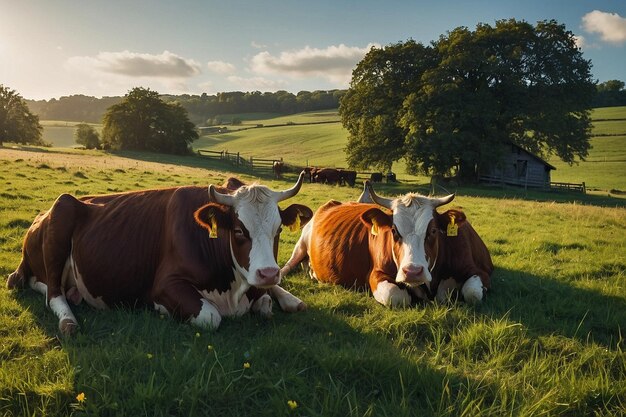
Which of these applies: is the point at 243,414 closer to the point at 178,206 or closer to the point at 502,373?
the point at 502,373

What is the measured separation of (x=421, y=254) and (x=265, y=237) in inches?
73.8

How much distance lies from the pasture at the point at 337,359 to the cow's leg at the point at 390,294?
5.5 inches

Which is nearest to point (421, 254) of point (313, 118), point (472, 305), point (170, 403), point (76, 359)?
point (472, 305)

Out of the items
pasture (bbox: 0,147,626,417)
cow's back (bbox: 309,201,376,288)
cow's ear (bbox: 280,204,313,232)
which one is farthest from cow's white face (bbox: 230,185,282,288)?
cow's back (bbox: 309,201,376,288)

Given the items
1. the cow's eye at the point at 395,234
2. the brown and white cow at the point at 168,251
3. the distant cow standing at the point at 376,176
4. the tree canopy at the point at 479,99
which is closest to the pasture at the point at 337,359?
the brown and white cow at the point at 168,251

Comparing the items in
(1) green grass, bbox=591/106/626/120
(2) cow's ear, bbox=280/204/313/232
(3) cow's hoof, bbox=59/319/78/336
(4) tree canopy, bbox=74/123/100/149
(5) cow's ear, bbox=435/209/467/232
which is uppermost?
(1) green grass, bbox=591/106/626/120

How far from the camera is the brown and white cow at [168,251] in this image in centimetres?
467

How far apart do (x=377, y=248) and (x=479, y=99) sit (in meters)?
27.8

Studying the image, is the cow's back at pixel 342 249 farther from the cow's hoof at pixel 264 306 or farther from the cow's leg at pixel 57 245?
the cow's leg at pixel 57 245

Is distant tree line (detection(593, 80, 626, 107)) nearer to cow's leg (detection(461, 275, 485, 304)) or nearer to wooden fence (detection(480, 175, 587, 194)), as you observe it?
wooden fence (detection(480, 175, 587, 194))

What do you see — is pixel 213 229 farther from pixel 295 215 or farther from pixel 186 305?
pixel 295 215

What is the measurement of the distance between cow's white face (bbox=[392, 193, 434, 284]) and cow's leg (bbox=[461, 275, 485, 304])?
27.4 inches

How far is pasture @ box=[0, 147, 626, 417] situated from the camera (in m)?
3.17

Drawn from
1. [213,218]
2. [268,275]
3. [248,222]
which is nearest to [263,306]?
[268,275]
